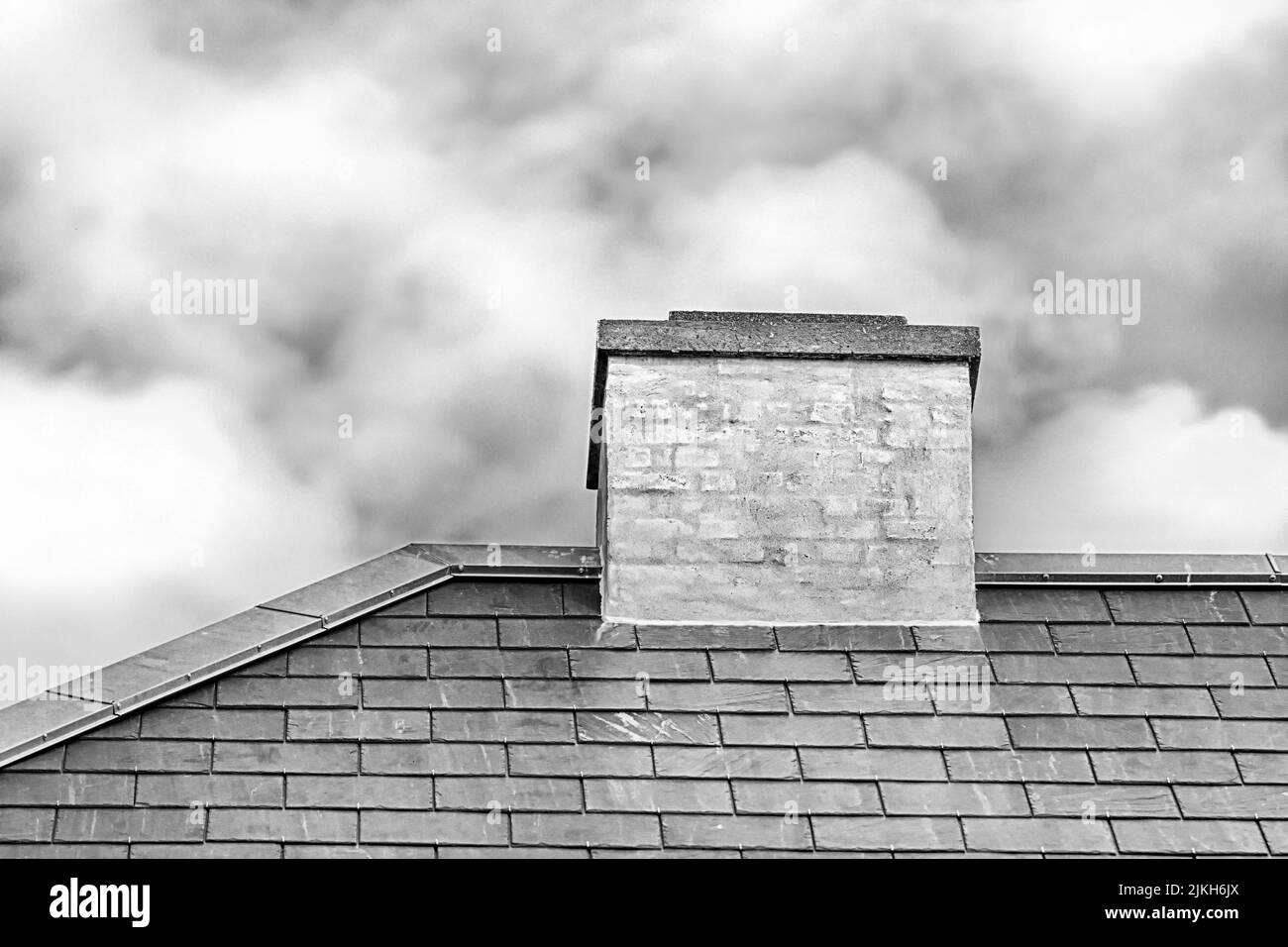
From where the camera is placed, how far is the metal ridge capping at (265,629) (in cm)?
701

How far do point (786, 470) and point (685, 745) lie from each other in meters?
1.55

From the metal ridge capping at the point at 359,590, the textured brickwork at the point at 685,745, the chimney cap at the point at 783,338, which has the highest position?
the chimney cap at the point at 783,338

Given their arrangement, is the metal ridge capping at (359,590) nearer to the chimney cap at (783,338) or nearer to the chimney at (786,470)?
the chimney at (786,470)

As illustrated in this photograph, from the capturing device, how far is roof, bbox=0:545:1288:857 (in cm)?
671

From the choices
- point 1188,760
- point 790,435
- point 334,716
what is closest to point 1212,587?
point 1188,760

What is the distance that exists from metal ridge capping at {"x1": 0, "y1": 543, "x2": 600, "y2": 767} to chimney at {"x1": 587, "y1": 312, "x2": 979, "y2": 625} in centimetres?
42

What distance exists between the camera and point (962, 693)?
7457 mm

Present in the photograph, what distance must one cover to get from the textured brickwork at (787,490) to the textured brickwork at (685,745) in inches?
7.1

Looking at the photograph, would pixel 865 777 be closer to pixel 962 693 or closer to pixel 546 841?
pixel 962 693

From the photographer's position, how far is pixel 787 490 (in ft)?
26.5

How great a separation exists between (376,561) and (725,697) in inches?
67.3
